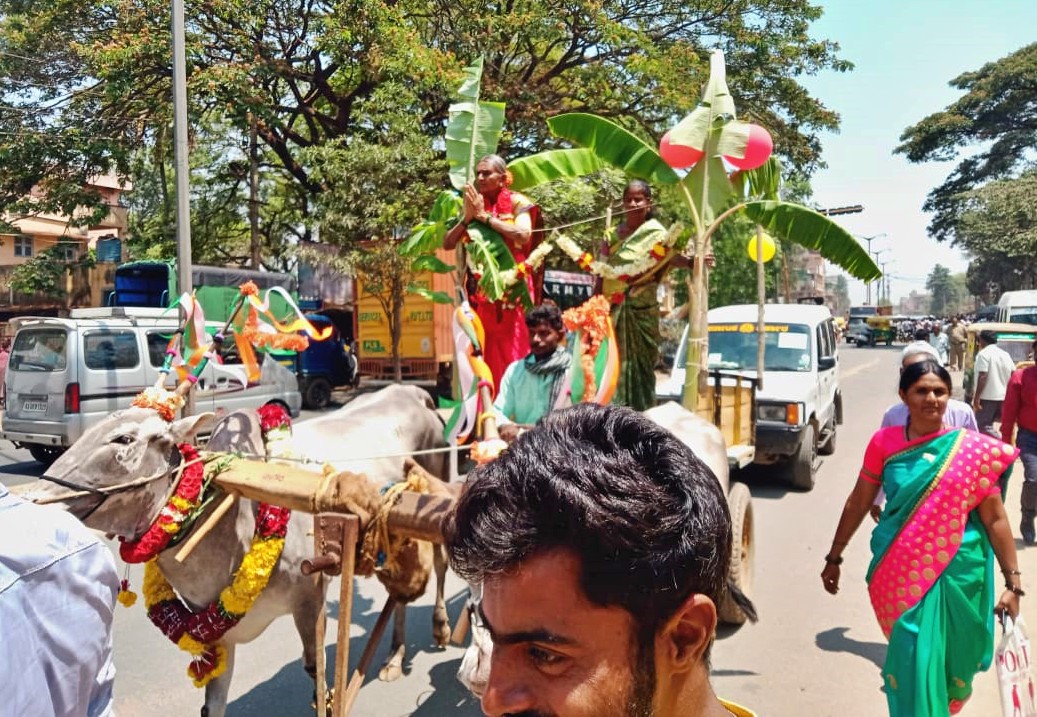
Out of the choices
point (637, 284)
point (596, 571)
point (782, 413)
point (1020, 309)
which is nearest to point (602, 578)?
point (596, 571)

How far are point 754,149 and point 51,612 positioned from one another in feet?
15.1

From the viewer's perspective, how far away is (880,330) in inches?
1668

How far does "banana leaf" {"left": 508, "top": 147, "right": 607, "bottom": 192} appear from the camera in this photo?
192 inches

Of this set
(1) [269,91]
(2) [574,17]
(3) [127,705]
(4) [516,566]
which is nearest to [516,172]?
(3) [127,705]

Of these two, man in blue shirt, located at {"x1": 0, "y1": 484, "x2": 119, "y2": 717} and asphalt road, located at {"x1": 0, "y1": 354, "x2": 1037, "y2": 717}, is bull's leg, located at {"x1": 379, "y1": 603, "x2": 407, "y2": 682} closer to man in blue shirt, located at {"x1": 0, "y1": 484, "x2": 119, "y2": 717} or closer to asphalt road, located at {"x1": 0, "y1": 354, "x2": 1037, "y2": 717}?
asphalt road, located at {"x1": 0, "y1": 354, "x2": 1037, "y2": 717}

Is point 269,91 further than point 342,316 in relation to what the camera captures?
No

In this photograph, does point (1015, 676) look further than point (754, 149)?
No

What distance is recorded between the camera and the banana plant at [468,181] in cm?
412

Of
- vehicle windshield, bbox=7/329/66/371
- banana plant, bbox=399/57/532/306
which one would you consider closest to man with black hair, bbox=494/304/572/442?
banana plant, bbox=399/57/532/306

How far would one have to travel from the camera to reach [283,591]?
3.31 m

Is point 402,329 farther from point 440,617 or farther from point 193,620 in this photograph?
point 193,620

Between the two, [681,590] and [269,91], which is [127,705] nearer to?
[681,590]

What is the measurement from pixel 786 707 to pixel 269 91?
50.7 ft

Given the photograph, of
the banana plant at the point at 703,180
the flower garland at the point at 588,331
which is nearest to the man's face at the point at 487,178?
the banana plant at the point at 703,180
